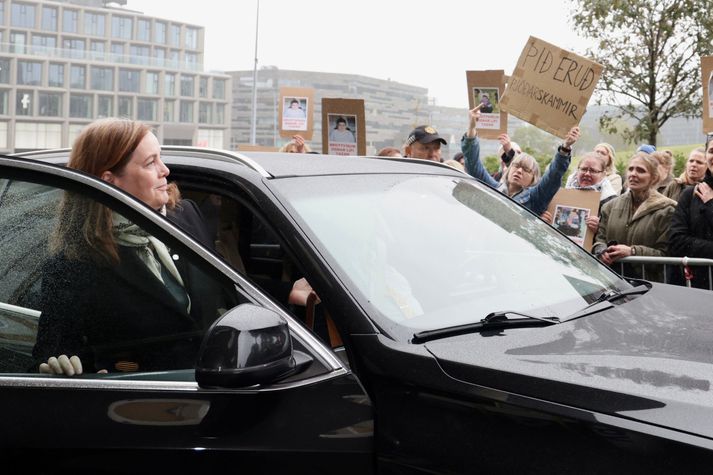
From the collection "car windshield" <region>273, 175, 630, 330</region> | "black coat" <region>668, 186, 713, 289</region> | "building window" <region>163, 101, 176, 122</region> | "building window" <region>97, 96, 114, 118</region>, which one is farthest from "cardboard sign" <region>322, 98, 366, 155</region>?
"building window" <region>163, 101, 176, 122</region>

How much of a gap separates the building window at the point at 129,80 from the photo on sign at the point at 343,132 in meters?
108

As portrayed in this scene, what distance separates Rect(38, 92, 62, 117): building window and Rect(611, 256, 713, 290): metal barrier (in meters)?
107

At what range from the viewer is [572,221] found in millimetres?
6016

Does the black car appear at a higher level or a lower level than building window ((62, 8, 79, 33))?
lower

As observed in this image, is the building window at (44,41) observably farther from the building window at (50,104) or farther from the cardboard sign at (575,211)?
the cardboard sign at (575,211)

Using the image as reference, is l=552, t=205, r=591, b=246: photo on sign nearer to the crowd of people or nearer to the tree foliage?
the crowd of people

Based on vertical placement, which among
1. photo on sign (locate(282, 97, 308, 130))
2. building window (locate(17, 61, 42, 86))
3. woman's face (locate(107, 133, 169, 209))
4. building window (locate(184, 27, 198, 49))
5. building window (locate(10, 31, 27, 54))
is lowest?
woman's face (locate(107, 133, 169, 209))

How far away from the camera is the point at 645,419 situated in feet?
5.63

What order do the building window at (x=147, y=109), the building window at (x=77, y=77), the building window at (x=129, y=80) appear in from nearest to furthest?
1. the building window at (x=77, y=77)
2. the building window at (x=129, y=80)
3. the building window at (x=147, y=109)

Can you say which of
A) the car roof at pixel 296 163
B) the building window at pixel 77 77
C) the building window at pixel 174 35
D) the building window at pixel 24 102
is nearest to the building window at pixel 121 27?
the building window at pixel 174 35

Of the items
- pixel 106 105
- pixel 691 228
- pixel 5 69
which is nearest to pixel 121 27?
pixel 106 105

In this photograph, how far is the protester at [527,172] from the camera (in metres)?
6.07

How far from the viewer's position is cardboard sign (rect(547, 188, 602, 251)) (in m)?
5.91

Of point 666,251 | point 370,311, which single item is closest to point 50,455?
point 370,311
